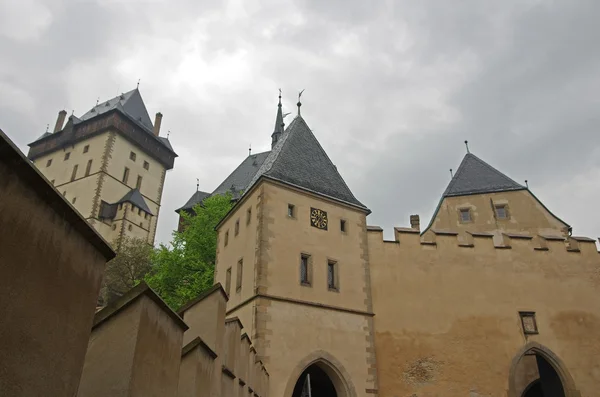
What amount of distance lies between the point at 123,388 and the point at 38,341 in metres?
0.87

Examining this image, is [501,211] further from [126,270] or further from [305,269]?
[126,270]

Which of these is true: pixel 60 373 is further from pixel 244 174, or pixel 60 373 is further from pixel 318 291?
pixel 244 174

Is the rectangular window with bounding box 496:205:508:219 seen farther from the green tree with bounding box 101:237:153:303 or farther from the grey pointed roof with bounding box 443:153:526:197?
the green tree with bounding box 101:237:153:303

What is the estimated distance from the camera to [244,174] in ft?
122

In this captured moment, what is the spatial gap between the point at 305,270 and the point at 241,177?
2305cm

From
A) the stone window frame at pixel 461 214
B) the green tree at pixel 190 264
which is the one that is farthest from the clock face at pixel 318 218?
the stone window frame at pixel 461 214

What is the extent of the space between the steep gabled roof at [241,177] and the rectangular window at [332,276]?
60.1 ft

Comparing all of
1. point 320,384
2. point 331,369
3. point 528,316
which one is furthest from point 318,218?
point 528,316

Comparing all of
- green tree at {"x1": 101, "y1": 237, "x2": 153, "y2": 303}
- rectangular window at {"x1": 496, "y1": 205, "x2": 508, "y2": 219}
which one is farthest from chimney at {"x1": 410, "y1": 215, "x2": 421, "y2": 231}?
green tree at {"x1": 101, "y1": 237, "x2": 153, "y2": 303}

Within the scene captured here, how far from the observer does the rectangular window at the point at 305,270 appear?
1424 cm

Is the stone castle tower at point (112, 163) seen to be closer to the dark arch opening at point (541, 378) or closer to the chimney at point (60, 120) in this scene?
the chimney at point (60, 120)

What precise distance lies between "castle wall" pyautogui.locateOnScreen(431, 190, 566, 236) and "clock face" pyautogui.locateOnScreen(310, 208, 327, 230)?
9.55m

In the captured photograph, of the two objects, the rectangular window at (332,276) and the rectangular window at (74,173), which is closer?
the rectangular window at (332,276)

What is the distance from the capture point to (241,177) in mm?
36750
